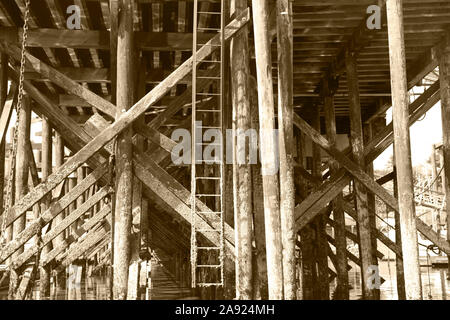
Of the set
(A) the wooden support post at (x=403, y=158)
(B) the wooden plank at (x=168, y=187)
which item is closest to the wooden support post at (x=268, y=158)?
(B) the wooden plank at (x=168, y=187)

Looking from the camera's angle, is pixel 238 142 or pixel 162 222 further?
pixel 162 222

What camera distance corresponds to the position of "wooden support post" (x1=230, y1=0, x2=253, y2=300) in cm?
661

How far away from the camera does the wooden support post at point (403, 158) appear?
600 cm

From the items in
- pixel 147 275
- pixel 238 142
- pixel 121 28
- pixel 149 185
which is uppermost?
pixel 121 28

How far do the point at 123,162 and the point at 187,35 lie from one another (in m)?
2.29

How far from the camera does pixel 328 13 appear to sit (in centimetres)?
840

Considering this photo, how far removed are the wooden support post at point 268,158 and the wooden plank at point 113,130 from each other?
2.16 feet

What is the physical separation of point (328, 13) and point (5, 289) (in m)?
8.77

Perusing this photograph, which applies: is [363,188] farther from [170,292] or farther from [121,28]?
[170,292]

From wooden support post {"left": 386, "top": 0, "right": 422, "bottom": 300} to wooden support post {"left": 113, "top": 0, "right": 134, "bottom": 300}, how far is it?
2.91 metres

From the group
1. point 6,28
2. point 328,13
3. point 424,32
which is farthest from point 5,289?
point 424,32

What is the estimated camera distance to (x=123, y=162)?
271 inches
